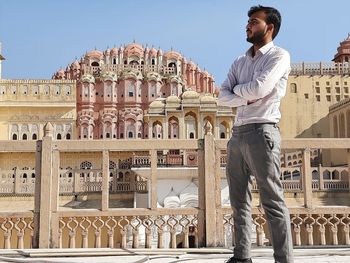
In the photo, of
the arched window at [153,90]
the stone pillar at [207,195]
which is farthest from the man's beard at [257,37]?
the arched window at [153,90]

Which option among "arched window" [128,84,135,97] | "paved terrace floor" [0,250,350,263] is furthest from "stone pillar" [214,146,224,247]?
"arched window" [128,84,135,97]

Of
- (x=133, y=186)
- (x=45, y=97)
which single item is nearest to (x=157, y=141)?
(x=133, y=186)

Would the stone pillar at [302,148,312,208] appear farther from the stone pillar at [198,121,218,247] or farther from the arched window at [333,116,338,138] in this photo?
the arched window at [333,116,338,138]

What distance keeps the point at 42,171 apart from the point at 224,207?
2.16 m

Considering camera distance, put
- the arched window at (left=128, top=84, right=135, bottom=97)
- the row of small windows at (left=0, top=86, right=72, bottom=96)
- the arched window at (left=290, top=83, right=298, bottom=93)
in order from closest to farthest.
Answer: the row of small windows at (left=0, top=86, right=72, bottom=96) → the arched window at (left=128, top=84, right=135, bottom=97) → the arched window at (left=290, top=83, right=298, bottom=93)

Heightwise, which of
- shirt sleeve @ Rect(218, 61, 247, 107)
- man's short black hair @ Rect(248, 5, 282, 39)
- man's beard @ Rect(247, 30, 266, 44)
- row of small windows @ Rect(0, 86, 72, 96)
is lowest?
shirt sleeve @ Rect(218, 61, 247, 107)

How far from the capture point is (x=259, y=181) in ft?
9.39

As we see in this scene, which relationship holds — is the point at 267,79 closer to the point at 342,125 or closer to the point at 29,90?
the point at 342,125

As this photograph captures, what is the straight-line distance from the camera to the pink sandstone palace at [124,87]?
34531mm

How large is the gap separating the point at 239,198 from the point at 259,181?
27cm

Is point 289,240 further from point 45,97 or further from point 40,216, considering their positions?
point 45,97

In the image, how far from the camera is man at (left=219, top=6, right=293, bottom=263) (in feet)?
9.25

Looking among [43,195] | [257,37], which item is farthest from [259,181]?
[43,195]

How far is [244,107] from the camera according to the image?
9.93 ft
